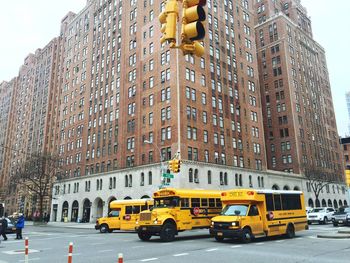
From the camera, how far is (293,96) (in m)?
75.8

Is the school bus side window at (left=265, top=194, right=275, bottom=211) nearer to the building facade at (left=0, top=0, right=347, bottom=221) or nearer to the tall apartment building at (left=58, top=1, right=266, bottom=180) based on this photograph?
the building facade at (left=0, top=0, right=347, bottom=221)

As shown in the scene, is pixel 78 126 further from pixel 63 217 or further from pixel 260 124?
pixel 260 124

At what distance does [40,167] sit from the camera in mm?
56188

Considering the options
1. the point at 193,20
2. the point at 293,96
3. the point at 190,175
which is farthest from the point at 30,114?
the point at 193,20

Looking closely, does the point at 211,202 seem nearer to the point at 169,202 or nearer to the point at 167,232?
the point at 169,202

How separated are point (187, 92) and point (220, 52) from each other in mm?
13106

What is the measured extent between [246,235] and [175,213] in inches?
195

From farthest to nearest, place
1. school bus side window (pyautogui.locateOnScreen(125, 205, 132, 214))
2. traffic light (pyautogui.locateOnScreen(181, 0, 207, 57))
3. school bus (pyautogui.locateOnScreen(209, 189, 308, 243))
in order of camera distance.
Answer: school bus side window (pyautogui.locateOnScreen(125, 205, 132, 214)) → school bus (pyautogui.locateOnScreen(209, 189, 308, 243)) → traffic light (pyautogui.locateOnScreen(181, 0, 207, 57))

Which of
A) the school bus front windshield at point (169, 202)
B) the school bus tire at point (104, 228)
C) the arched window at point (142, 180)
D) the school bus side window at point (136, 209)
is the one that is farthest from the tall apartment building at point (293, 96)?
the school bus front windshield at point (169, 202)

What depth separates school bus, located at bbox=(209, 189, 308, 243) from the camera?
56.4 feet

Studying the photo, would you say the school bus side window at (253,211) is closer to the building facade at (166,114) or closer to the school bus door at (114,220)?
the school bus door at (114,220)

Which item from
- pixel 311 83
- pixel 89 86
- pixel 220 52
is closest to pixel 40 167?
pixel 89 86

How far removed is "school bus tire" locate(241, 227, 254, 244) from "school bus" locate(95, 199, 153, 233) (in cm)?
1287

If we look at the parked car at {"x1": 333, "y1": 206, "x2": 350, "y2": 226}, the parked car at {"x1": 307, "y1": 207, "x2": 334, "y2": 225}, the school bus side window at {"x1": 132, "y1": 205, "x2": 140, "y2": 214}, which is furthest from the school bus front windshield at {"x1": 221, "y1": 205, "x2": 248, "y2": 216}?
the parked car at {"x1": 307, "y1": 207, "x2": 334, "y2": 225}
